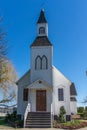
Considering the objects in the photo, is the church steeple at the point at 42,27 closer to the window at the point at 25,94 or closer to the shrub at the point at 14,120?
the window at the point at 25,94

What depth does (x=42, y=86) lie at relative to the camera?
99.1 ft

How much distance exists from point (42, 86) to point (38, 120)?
465 cm

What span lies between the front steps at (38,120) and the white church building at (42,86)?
11.5 inches

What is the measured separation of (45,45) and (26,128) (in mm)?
10943

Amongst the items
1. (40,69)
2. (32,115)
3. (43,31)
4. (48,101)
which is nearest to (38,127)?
(32,115)

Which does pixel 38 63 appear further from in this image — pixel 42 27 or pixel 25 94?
pixel 42 27

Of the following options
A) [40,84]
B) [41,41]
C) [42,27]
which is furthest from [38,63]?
[42,27]

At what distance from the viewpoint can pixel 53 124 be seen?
26.2m

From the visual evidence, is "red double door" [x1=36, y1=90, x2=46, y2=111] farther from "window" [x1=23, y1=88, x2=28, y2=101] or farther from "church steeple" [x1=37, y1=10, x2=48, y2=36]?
"church steeple" [x1=37, y1=10, x2=48, y2=36]

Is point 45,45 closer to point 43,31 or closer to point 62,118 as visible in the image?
point 43,31

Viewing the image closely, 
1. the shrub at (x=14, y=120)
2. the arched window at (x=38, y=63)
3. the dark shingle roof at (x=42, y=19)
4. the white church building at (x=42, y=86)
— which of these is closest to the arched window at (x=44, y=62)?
the white church building at (x=42, y=86)

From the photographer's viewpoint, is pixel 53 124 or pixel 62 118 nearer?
pixel 53 124

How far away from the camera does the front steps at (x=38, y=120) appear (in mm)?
25500

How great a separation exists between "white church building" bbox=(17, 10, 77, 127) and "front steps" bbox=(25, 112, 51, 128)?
0.29m
